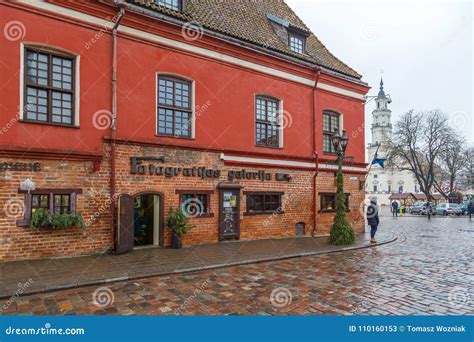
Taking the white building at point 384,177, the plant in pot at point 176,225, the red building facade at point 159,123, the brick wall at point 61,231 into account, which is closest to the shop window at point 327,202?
the red building facade at point 159,123

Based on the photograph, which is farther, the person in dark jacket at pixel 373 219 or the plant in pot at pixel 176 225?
the person in dark jacket at pixel 373 219

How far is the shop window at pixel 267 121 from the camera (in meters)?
14.7

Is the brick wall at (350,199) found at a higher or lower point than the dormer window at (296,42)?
lower

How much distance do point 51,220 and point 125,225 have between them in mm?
2037

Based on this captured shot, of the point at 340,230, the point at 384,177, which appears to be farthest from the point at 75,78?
the point at 384,177

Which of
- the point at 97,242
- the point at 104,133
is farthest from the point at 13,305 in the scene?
the point at 104,133

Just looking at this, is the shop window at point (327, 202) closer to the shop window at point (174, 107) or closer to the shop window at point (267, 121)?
the shop window at point (267, 121)

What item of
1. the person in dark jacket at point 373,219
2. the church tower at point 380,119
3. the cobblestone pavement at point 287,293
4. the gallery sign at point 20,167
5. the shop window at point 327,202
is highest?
the church tower at point 380,119

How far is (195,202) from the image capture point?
41.0ft

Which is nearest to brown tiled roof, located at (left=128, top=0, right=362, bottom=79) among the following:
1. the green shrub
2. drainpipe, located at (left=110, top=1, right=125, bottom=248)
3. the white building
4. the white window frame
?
drainpipe, located at (left=110, top=1, right=125, bottom=248)

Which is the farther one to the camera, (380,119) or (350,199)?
(380,119)

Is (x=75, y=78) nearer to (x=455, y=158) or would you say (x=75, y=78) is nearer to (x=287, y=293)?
(x=287, y=293)

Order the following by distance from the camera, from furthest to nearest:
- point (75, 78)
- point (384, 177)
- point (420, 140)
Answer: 1. point (384, 177)
2. point (420, 140)
3. point (75, 78)

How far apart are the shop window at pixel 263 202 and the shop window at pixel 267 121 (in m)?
2.11
